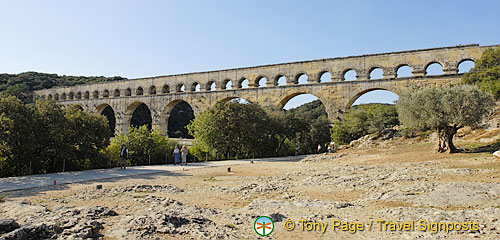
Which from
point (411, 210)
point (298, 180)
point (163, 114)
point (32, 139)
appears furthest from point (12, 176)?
point (163, 114)

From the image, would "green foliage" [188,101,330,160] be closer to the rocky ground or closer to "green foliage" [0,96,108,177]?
"green foliage" [0,96,108,177]

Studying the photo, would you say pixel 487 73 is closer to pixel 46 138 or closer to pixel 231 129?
pixel 231 129

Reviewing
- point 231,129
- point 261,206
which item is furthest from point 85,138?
point 231,129

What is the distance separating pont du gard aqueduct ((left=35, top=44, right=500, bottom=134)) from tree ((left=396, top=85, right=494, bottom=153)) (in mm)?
10152

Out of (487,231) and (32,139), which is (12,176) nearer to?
(32,139)

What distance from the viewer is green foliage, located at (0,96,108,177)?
9.88 meters

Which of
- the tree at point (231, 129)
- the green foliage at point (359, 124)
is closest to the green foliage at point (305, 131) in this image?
the green foliage at point (359, 124)

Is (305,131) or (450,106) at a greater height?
(450,106)

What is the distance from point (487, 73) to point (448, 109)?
8556 millimetres

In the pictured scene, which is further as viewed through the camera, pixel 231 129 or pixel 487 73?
pixel 231 129

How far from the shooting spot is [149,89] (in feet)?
109

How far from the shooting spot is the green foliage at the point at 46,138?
32.4ft

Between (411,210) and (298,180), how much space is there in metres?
4.46

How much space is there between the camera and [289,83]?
85.9 ft
